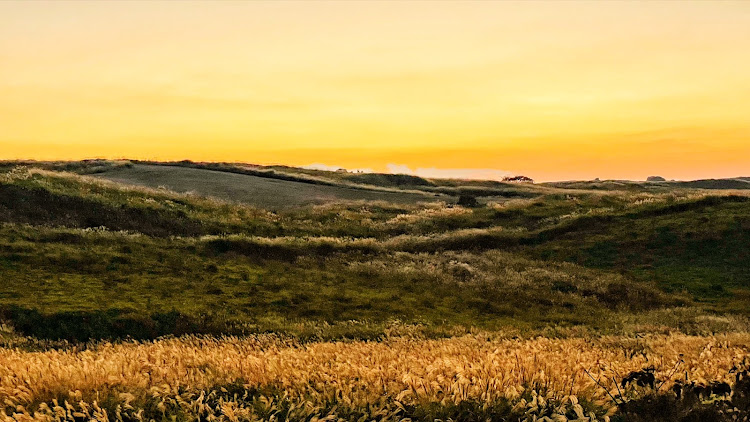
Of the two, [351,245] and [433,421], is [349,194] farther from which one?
[433,421]

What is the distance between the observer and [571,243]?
41.2 m

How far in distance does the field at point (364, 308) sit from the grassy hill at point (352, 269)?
0.16m

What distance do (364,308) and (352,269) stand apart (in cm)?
923

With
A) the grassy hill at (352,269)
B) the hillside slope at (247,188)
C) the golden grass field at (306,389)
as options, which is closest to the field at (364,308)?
the golden grass field at (306,389)

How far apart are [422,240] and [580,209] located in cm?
1967

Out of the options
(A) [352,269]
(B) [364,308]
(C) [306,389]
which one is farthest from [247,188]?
(C) [306,389]

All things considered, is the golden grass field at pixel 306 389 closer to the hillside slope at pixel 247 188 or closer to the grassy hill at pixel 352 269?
the grassy hill at pixel 352 269

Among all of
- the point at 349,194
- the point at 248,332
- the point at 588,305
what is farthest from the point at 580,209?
the point at 248,332

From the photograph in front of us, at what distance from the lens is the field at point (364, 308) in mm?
7004

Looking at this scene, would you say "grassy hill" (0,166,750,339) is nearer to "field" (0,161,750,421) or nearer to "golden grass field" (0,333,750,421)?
"field" (0,161,750,421)

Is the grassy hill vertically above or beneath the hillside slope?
beneath

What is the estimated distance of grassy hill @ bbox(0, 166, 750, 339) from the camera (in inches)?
824

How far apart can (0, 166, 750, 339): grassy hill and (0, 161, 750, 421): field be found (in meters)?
0.16

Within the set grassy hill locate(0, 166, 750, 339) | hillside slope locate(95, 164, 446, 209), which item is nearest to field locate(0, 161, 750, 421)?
grassy hill locate(0, 166, 750, 339)
